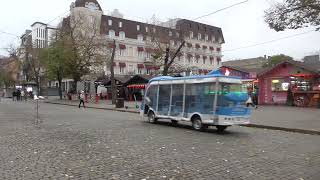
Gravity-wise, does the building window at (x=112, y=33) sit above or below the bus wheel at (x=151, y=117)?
above

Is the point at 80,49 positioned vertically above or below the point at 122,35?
below

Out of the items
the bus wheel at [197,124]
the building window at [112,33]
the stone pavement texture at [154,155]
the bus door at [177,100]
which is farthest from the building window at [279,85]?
the building window at [112,33]

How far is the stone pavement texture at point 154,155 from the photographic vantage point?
32.0ft

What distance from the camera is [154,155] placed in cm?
1220

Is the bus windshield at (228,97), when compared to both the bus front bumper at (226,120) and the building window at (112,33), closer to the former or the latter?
the bus front bumper at (226,120)

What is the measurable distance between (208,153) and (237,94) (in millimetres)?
7147

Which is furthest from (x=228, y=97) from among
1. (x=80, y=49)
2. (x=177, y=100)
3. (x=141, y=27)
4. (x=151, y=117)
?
(x=141, y=27)

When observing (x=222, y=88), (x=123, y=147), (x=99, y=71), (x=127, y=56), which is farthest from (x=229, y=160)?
(x=127, y=56)

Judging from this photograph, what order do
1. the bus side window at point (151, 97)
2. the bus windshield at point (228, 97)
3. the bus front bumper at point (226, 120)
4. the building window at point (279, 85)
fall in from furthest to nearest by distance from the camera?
the building window at point (279, 85), the bus side window at point (151, 97), the bus windshield at point (228, 97), the bus front bumper at point (226, 120)

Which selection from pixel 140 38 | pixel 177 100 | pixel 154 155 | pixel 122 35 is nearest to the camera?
pixel 154 155

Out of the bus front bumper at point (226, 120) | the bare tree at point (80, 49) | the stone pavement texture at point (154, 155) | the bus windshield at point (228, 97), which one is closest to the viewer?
the stone pavement texture at point (154, 155)

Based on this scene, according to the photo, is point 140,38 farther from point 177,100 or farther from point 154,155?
point 154,155

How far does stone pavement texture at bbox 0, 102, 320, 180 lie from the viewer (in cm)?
976

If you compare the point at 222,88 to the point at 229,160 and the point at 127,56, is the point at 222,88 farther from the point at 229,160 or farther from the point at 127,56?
the point at 127,56
